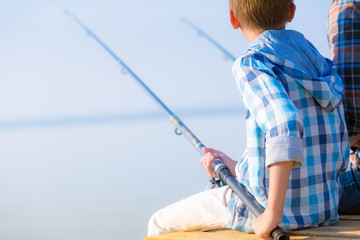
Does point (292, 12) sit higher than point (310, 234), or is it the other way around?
point (292, 12)

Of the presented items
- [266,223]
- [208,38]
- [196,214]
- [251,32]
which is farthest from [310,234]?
[208,38]

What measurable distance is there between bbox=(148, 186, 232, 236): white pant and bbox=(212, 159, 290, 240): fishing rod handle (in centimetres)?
6

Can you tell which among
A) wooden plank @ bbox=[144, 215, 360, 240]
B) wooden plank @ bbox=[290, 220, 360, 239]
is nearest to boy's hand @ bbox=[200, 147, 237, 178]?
wooden plank @ bbox=[144, 215, 360, 240]

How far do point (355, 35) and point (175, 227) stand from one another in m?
0.64

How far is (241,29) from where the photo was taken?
121 cm

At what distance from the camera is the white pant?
52.3 inches

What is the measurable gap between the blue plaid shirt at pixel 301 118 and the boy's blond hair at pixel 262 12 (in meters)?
0.03

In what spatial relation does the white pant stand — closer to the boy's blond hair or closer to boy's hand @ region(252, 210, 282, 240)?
boy's hand @ region(252, 210, 282, 240)

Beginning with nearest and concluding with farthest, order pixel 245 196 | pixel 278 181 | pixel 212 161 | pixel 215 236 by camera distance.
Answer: pixel 278 181, pixel 245 196, pixel 215 236, pixel 212 161

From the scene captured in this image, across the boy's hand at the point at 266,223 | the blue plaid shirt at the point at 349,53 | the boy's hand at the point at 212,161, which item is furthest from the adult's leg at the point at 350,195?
the boy's hand at the point at 266,223

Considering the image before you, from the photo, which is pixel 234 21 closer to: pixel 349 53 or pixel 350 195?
pixel 349 53

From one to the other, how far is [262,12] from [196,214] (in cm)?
49

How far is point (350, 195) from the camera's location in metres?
1.42

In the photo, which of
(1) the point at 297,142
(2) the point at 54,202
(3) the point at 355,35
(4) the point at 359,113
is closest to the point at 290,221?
(1) the point at 297,142
